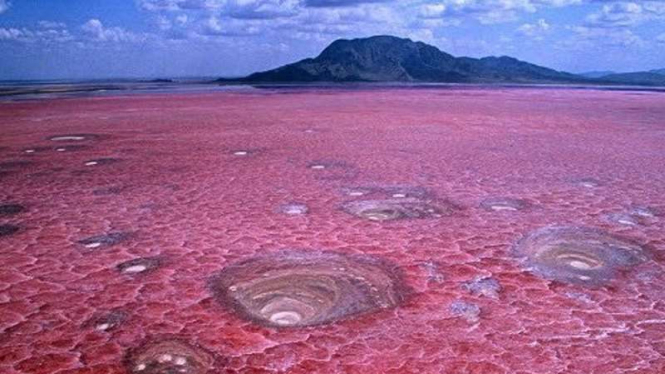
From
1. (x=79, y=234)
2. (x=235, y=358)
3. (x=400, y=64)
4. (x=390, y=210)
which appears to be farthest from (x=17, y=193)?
(x=400, y=64)

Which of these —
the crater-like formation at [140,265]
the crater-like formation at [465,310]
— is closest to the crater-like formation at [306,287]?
the crater-like formation at [465,310]

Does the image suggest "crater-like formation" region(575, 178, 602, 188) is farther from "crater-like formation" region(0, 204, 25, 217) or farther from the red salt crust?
"crater-like formation" region(0, 204, 25, 217)

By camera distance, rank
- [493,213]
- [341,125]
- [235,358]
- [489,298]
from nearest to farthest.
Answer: [235,358] → [489,298] → [493,213] → [341,125]

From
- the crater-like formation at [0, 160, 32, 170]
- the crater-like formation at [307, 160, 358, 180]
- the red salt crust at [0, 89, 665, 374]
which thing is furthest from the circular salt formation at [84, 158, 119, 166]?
the crater-like formation at [307, 160, 358, 180]

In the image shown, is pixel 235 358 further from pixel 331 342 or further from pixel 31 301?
pixel 31 301

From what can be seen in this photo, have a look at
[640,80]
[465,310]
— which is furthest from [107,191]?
[640,80]

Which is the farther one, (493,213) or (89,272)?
(493,213)
